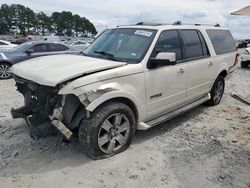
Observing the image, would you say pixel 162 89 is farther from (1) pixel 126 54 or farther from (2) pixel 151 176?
(2) pixel 151 176

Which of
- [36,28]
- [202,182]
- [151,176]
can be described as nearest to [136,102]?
[151,176]

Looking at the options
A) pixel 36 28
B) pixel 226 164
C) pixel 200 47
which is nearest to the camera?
pixel 226 164

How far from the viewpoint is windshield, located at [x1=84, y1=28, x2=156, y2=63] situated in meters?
4.38

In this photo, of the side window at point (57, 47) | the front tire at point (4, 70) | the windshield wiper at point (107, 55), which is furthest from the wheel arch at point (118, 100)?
the side window at point (57, 47)

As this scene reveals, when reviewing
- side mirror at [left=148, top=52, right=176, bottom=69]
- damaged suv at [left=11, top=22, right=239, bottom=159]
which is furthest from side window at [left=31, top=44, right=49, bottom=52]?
side mirror at [left=148, top=52, right=176, bottom=69]

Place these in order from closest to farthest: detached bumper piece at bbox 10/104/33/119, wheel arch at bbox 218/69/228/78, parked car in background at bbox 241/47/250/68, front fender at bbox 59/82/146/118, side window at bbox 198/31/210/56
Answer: front fender at bbox 59/82/146/118 → detached bumper piece at bbox 10/104/33/119 → side window at bbox 198/31/210/56 → wheel arch at bbox 218/69/228/78 → parked car in background at bbox 241/47/250/68

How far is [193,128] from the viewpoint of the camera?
5.27 m

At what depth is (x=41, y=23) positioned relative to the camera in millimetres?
80250

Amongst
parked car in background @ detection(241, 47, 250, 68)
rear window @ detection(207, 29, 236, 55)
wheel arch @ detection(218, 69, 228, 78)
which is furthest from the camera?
parked car in background @ detection(241, 47, 250, 68)

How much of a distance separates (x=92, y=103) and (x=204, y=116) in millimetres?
3194

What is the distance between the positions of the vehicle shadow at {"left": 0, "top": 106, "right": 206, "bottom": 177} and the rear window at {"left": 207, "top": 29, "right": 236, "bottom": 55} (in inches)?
103

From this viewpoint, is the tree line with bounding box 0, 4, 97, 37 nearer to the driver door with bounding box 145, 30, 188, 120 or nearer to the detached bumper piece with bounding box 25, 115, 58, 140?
the driver door with bounding box 145, 30, 188, 120

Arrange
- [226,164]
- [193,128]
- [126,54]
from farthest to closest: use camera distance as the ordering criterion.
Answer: [193,128]
[126,54]
[226,164]

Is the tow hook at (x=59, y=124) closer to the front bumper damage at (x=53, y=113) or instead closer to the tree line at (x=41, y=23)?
the front bumper damage at (x=53, y=113)
